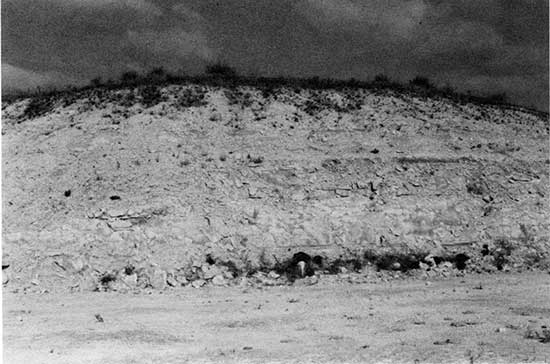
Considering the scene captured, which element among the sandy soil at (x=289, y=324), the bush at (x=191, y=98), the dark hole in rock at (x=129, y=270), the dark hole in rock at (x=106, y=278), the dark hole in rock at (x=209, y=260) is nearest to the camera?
the sandy soil at (x=289, y=324)

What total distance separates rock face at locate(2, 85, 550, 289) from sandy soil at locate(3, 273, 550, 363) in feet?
7.34

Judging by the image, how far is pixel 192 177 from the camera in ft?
64.1

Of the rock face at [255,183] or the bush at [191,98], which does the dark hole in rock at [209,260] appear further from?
the bush at [191,98]

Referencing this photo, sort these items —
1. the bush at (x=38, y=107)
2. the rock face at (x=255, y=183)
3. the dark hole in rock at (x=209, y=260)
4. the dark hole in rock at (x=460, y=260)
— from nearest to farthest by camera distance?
the dark hole in rock at (x=209, y=260) → the rock face at (x=255, y=183) → the dark hole in rock at (x=460, y=260) → the bush at (x=38, y=107)

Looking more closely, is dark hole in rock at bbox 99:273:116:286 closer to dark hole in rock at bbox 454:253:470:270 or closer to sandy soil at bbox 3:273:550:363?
sandy soil at bbox 3:273:550:363

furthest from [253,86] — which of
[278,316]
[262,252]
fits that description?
[278,316]

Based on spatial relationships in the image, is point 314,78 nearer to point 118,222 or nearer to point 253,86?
point 253,86

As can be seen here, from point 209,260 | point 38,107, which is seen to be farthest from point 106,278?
point 38,107

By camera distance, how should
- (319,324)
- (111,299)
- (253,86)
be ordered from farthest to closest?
(253,86)
(111,299)
(319,324)

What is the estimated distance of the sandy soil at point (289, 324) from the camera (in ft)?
30.8

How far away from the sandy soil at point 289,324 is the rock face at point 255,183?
2.24m

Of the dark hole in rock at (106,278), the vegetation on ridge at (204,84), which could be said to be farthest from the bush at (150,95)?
the dark hole in rock at (106,278)

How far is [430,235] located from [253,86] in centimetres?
989

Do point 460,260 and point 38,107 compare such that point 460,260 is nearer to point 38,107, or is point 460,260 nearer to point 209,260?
point 209,260
